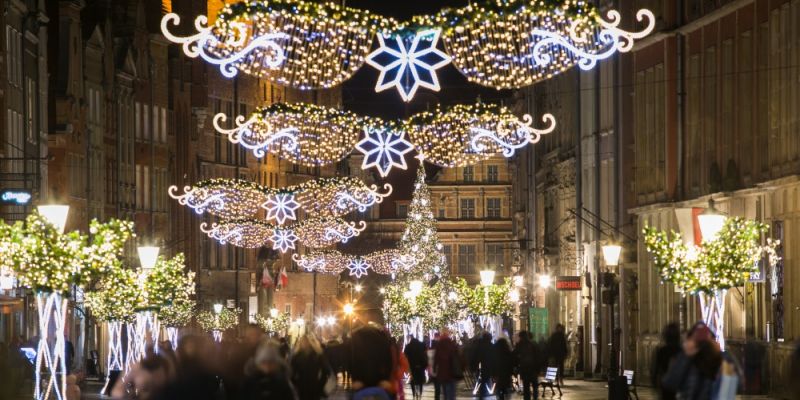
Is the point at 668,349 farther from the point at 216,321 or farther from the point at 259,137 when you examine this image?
the point at 216,321

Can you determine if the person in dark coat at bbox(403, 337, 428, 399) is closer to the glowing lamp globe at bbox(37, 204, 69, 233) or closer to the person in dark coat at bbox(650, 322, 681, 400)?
the glowing lamp globe at bbox(37, 204, 69, 233)

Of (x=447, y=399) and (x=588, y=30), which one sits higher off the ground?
(x=588, y=30)

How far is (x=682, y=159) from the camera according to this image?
164 feet

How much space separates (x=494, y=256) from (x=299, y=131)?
105 metres

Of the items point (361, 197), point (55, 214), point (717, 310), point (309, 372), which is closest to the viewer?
point (309, 372)

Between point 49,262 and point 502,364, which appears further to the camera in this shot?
point 502,364

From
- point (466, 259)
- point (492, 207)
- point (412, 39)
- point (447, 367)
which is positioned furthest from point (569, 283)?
point (466, 259)

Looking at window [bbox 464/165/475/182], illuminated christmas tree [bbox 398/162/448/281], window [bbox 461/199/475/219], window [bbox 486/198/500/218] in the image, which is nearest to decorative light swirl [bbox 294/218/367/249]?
illuminated christmas tree [bbox 398/162/448/281]

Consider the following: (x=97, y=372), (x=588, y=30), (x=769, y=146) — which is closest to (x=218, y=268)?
(x=97, y=372)

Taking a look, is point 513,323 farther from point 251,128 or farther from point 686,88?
point 251,128

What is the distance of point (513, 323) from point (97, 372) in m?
35.9

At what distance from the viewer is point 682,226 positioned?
33.8 metres

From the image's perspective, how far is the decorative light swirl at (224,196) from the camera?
47.1 metres

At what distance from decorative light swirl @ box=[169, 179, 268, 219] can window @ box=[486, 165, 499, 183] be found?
88180 mm
